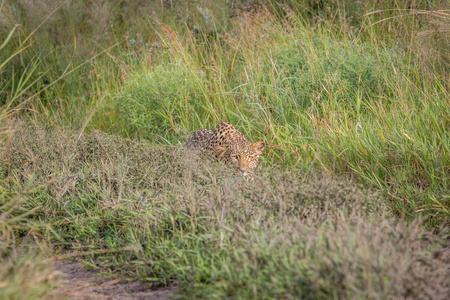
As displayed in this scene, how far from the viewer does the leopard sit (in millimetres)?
4391

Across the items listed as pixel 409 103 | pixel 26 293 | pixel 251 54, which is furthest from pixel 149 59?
pixel 26 293

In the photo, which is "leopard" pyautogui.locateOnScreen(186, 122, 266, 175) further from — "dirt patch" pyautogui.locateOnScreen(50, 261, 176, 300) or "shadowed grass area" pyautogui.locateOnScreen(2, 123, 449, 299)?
"dirt patch" pyautogui.locateOnScreen(50, 261, 176, 300)

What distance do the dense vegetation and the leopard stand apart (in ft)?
0.62

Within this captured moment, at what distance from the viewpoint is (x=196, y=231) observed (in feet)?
9.63

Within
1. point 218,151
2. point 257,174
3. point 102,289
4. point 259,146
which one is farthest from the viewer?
point 218,151

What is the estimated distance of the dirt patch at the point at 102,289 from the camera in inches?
99.9

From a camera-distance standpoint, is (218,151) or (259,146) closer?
(259,146)

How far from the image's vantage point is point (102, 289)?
273 centimetres

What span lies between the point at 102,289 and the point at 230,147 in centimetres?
205

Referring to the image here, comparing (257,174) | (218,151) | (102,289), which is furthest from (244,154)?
(102,289)

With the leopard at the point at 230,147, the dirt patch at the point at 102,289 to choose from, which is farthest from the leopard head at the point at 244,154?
the dirt patch at the point at 102,289

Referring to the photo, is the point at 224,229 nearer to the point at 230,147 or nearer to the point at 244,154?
the point at 244,154

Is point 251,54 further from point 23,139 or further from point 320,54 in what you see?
point 23,139

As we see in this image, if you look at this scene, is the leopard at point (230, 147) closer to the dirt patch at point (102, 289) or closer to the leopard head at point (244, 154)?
the leopard head at point (244, 154)
